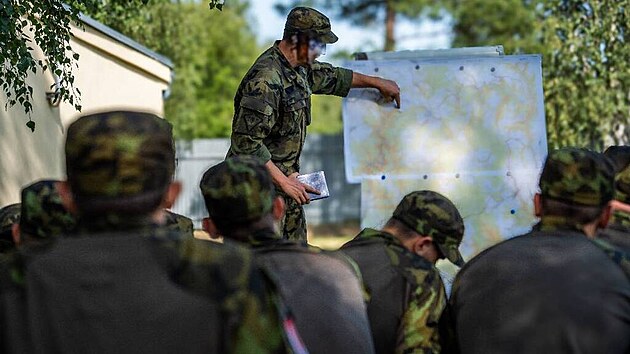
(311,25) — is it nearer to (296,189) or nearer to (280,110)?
(280,110)

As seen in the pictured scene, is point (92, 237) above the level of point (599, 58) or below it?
below

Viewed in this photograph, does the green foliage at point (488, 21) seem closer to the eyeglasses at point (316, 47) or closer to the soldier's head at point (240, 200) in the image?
the eyeglasses at point (316, 47)

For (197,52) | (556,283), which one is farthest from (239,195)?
(197,52)

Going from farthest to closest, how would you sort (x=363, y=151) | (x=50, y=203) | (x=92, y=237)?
(x=363, y=151)
(x=50, y=203)
(x=92, y=237)

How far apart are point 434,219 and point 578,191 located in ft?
1.77

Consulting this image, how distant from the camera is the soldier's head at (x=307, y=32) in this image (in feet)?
18.6

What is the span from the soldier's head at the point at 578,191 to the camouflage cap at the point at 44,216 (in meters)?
1.57

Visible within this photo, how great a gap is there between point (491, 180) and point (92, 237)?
4641 millimetres

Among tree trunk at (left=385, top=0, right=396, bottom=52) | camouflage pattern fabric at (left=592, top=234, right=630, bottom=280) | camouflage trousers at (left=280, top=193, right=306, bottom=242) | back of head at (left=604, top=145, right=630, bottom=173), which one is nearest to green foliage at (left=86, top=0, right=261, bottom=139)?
tree trunk at (left=385, top=0, right=396, bottom=52)

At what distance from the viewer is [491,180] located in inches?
263

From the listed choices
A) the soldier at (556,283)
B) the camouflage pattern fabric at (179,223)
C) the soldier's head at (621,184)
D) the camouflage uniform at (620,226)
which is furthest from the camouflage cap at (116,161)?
the soldier's head at (621,184)

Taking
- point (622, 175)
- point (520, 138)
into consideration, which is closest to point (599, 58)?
point (520, 138)

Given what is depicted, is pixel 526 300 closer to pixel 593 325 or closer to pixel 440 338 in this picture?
pixel 593 325

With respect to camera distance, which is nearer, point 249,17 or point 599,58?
point 599,58
